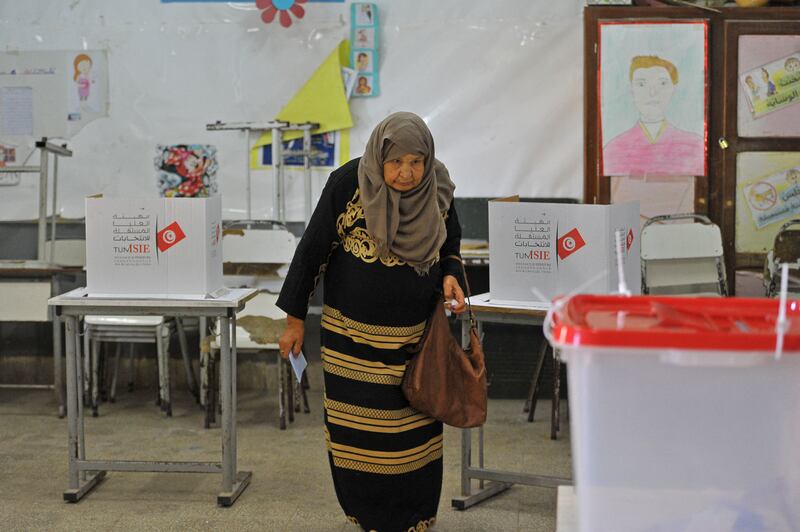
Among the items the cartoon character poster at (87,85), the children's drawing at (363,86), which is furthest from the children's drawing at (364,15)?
the cartoon character poster at (87,85)

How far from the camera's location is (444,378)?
275cm

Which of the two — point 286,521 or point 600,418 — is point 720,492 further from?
point 286,521

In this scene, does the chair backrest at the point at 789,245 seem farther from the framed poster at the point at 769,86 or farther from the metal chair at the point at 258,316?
the metal chair at the point at 258,316

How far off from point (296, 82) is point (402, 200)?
2.35 m

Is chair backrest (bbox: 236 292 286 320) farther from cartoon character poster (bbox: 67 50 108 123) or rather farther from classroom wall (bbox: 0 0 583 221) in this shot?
cartoon character poster (bbox: 67 50 108 123)

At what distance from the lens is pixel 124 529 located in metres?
3.12

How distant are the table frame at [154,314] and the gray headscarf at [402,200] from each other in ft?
2.51

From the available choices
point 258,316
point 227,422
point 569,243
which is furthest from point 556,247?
point 258,316

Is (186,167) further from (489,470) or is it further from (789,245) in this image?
(789,245)

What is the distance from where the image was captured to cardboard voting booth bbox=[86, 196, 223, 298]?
3.24 metres

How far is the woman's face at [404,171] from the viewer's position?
259cm

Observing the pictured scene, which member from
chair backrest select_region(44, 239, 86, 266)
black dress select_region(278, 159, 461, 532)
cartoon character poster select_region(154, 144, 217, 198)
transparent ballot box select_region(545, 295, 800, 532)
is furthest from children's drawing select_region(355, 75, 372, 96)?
transparent ballot box select_region(545, 295, 800, 532)

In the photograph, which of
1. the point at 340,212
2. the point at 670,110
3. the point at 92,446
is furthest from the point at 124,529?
the point at 670,110

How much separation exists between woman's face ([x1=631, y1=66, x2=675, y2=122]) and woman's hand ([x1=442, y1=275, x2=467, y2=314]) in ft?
6.19
